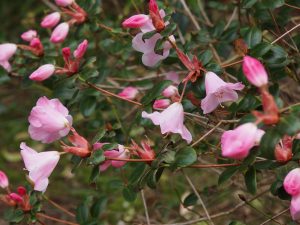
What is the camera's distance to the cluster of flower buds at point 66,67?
1.44 meters

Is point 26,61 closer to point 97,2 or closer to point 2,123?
point 97,2

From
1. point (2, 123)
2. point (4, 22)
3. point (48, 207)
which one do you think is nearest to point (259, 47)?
point (48, 207)

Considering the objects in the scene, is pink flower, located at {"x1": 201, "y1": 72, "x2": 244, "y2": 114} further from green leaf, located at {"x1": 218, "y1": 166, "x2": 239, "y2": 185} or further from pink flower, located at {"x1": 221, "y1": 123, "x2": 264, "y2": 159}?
pink flower, located at {"x1": 221, "y1": 123, "x2": 264, "y2": 159}

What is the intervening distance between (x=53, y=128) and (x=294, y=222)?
0.60 meters

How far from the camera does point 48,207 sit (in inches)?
106

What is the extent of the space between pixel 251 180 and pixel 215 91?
230mm

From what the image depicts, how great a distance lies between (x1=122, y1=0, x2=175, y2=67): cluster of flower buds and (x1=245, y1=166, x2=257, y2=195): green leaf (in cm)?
34

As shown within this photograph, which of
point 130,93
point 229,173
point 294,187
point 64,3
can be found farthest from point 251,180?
point 64,3

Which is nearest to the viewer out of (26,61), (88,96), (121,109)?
(88,96)

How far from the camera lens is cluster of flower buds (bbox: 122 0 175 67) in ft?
4.12

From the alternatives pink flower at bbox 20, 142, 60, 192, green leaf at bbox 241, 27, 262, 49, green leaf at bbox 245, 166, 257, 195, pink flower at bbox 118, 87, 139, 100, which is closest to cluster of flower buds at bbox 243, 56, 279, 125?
green leaf at bbox 245, 166, 257, 195

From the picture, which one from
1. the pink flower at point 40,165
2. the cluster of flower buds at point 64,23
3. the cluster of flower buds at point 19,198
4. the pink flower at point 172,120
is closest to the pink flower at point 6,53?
the cluster of flower buds at point 64,23

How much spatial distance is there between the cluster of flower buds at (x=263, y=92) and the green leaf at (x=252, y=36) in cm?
41

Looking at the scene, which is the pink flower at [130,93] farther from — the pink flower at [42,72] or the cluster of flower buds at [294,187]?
the cluster of flower buds at [294,187]
